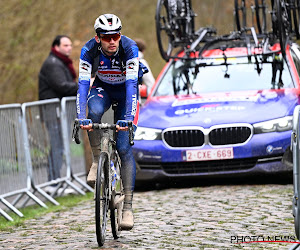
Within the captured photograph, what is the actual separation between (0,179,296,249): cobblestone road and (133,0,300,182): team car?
0.36 metres

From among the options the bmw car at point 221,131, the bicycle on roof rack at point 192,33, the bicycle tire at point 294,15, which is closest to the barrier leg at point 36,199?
the bmw car at point 221,131

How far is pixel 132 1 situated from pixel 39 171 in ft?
45.3

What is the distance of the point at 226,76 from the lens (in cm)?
1265

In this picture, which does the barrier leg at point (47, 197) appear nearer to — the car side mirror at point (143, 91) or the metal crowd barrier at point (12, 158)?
the metal crowd barrier at point (12, 158)

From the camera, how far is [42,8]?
61.8 feet

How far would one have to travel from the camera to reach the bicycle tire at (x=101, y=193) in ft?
23.7

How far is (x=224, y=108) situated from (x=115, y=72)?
3868 mm

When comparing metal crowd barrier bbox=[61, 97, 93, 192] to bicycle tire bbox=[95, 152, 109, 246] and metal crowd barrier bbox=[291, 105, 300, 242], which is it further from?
metal crowd barrier bbox=[291, 105, 300, 242]

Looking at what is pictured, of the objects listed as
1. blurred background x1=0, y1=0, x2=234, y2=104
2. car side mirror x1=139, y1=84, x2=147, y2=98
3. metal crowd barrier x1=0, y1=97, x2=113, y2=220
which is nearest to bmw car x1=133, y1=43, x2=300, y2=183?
car side mirror x1=139, y1=84, x2=147, y2=98

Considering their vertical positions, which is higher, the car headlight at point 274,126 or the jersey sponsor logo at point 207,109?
the jersey sponsor logo at point 207,109

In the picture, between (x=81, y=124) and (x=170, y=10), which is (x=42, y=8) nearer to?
(x=170, y=10)

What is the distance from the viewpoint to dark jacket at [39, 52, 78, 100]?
13.3 metres

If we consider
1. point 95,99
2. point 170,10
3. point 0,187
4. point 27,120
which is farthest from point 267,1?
point 95,99

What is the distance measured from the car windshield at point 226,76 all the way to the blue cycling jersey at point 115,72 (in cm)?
453
